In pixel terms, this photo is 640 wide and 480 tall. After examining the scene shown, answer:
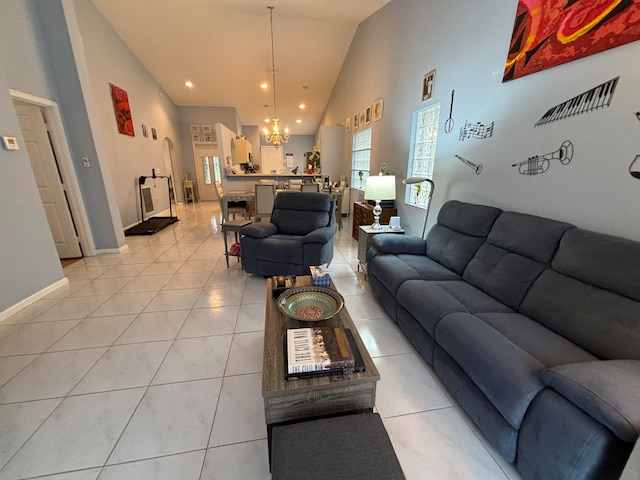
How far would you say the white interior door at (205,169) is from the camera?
8875 millimetres

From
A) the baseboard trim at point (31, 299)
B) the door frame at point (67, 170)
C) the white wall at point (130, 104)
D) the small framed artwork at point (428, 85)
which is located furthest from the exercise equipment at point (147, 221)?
the small framed artwork at point (428, 85)

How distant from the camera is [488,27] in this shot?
2.14 metres

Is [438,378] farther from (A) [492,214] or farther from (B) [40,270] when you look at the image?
(B) [40,270]

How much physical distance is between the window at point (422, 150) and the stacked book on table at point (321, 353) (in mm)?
2558

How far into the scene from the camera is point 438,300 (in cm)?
159

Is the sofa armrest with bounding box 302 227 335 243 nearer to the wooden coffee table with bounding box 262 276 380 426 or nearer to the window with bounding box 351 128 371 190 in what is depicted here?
the wooden coffee table with bounding box 262 276 380 426

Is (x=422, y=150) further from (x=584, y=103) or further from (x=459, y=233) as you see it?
(x=584, y=103)

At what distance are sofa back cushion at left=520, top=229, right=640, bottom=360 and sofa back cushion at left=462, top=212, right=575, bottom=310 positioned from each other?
6 cm

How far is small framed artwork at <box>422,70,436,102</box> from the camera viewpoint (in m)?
2.88

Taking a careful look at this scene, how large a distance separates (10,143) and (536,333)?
13.9 feet

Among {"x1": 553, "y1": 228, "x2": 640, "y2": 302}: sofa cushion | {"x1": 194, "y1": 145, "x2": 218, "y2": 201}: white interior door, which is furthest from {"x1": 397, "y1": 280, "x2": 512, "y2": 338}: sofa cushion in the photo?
{"x1": 194, "y1": 145, "x2": 218, "y2": 201}: white interior door

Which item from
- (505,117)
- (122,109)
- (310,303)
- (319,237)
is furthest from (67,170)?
(505,117)

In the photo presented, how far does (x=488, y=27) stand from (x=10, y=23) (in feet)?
14.9

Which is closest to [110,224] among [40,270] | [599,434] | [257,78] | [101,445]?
[40,270]
